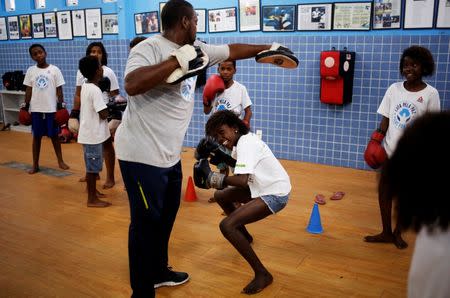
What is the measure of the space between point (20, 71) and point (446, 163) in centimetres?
822

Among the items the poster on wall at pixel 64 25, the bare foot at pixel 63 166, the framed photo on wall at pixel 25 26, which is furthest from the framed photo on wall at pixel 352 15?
the framed photo on wall at pixel 25 26

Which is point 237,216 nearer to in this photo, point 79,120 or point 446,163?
point 446,163

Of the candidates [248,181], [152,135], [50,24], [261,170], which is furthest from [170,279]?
[50,24]

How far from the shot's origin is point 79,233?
10.7 ft

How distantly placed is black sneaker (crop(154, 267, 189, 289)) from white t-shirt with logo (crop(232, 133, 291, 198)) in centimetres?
66

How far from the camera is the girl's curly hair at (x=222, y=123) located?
254 cm

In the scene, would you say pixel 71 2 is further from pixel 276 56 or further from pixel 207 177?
pixel 276 56

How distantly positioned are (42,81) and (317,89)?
3230 mm

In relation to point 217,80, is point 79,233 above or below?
below

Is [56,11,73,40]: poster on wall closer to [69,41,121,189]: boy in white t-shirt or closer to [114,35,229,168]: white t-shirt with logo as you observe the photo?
[69,41,121,189]: boy in white t-shirt

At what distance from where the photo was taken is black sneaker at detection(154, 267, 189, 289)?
248cm

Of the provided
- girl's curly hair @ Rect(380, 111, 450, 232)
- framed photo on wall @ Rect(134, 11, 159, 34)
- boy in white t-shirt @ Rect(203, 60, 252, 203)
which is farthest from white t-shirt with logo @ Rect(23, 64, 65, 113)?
girl's curly hair @ Rect(380, 111, 450, 232)

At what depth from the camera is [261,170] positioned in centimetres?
252

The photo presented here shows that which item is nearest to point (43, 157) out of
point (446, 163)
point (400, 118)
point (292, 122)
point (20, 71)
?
point (20, 71)
